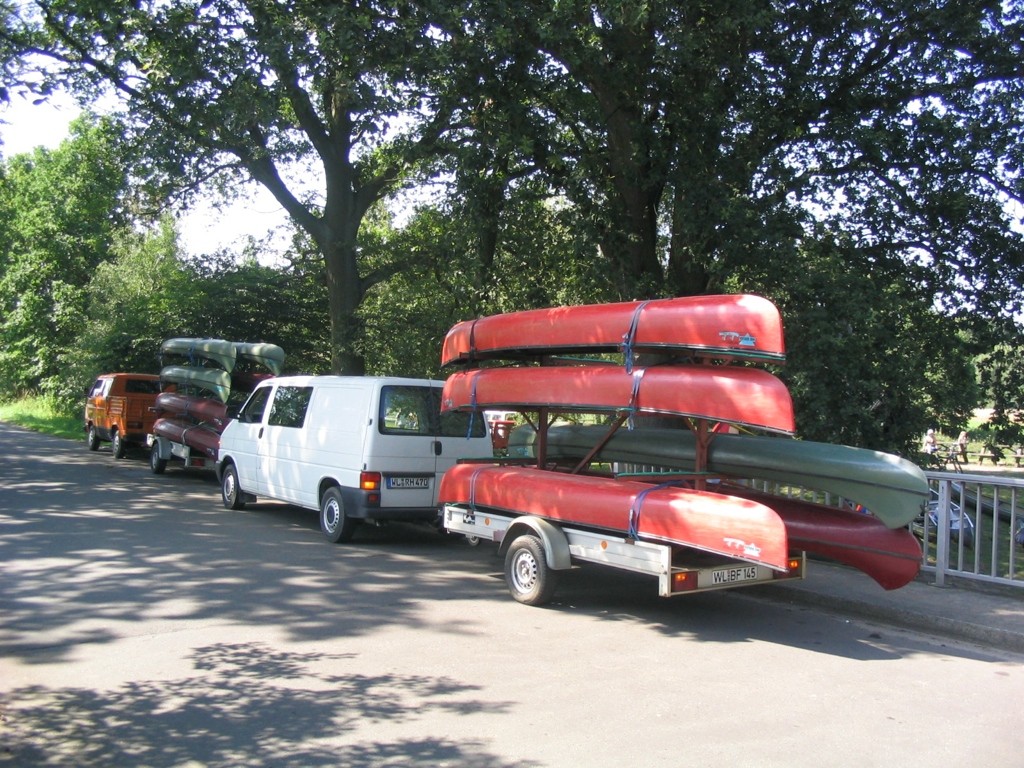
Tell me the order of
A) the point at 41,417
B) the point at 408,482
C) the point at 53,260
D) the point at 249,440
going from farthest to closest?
the point at 53,260 < the point at 41,417 < the point at 249,440 < the point at 408,482

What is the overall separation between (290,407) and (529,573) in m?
5.43

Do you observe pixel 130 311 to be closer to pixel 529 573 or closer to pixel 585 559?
pixel 529 573

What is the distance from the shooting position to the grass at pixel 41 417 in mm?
31266

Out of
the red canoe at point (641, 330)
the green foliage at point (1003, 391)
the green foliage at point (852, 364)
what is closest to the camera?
the red canoe at point (641, 330)

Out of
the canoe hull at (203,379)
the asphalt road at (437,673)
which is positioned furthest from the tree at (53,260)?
the asphalt road at (437,673)

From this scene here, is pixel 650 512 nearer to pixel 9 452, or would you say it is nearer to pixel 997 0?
pixel 997 0

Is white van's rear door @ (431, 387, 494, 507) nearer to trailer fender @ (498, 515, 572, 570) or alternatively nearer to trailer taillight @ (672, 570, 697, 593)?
trailer fender @ (498, 515, 572, 570)

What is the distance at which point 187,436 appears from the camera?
17.2m

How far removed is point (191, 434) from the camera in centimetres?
1711

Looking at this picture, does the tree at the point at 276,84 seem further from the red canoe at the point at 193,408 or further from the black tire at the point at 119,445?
the black tire at the point at 119,445

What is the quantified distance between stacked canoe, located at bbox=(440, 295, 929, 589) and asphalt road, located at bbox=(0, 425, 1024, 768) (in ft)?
2.78

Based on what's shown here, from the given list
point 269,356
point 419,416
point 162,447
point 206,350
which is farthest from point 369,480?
point 162,447

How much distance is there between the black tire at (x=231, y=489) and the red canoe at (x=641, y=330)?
214 inches

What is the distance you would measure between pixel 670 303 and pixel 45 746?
17.8ft
